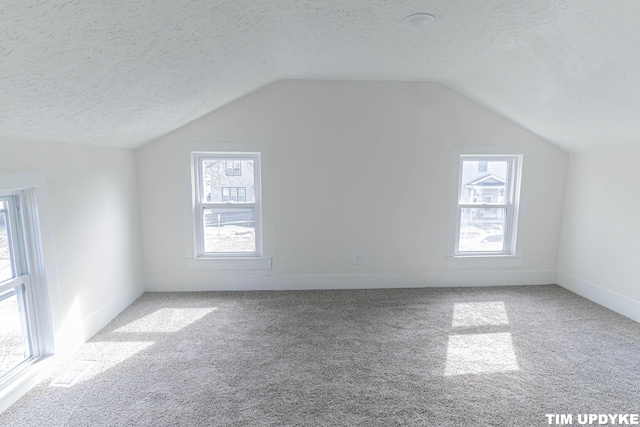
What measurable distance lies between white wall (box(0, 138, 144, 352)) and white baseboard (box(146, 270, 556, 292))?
20.2 inches

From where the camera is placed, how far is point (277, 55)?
264cm

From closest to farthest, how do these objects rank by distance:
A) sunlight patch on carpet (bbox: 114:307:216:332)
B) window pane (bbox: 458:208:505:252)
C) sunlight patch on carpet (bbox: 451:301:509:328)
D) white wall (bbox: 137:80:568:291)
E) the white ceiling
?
the white ceiling < sunlight patch on carpet (bbox: 114:307:216:332) < sunlight patch on carpet (bbox: 451:301:509:328) < white wall (bbox: 137:80:568:291) < window pane (bbox: 458:208:505:252)

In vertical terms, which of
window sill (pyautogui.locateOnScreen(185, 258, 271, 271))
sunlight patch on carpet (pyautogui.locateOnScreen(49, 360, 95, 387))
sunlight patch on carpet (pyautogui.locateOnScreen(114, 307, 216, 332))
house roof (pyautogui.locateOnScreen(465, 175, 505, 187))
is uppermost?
house roof (pyautogui.locateOnScreen(465, 175, 505, 187))

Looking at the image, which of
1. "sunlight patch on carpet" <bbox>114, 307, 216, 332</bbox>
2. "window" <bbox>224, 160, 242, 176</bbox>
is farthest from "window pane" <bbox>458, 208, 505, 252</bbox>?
"sunlight patch on carpet" <bbox>114, 307, 216, 332</bbox>

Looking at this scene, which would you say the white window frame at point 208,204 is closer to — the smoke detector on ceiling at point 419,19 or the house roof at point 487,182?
the smoke detector on ceiling at point 419,19

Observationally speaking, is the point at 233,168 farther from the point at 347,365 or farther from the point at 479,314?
the point at 479,314

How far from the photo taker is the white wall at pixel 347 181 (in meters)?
3.64

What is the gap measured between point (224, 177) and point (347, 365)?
240cm

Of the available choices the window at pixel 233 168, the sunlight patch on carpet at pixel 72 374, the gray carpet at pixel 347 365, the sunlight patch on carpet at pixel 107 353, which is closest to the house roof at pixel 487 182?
the gray carpet at pixel 347 365

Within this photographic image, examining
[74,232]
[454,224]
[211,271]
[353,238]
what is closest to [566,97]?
[454,224]

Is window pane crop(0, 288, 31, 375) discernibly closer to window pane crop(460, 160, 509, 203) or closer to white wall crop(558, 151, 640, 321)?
window pane crop(460, 160, 509, 203)

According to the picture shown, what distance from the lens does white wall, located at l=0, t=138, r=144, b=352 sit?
2.37 meters

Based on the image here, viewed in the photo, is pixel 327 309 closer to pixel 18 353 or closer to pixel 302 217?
pixel 302 217

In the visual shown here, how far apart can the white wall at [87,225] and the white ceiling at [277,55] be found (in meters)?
0.16
